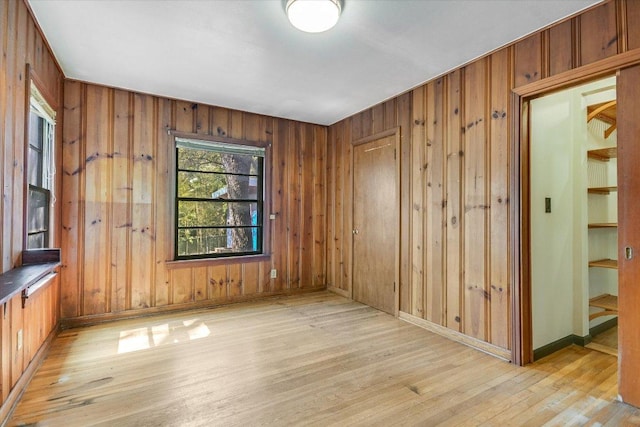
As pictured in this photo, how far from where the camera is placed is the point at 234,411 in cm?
189

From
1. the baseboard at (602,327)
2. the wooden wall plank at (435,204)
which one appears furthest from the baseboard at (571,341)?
the wooden wall plank at (435,204)

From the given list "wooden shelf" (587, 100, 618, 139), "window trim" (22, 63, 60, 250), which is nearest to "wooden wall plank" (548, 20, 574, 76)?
"wooden shelf" (587, 100, 618, 139)

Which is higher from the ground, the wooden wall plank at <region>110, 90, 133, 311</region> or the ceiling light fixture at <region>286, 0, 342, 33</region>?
the ceiling light fixture at <region>286, 0, 342, 33</region>

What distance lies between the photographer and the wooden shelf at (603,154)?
293cm

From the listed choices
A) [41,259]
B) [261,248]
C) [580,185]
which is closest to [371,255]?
[261,248]

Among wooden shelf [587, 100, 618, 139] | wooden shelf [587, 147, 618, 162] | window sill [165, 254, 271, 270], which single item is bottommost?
window sill [165, 254, 271, 270]

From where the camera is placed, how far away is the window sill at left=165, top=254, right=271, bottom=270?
380 centimetres

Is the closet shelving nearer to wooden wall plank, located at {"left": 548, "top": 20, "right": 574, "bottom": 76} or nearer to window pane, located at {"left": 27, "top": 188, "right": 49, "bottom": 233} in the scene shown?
wooden wall plank, located at {"left": 548, "top": 20, "right": 574, "bottom": 76}

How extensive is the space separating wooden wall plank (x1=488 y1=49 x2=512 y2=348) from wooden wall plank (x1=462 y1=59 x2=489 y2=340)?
0.07 metres

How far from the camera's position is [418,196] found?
133 inches

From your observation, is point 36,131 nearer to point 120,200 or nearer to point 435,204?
point 120,200

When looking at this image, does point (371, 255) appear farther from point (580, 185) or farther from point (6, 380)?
point (6, 380)

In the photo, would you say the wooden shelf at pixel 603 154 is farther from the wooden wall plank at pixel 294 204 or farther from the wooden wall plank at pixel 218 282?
the wooden wall plank at pixel 218 282

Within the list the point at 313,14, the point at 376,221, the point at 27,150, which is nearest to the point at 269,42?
the point at 313,14
